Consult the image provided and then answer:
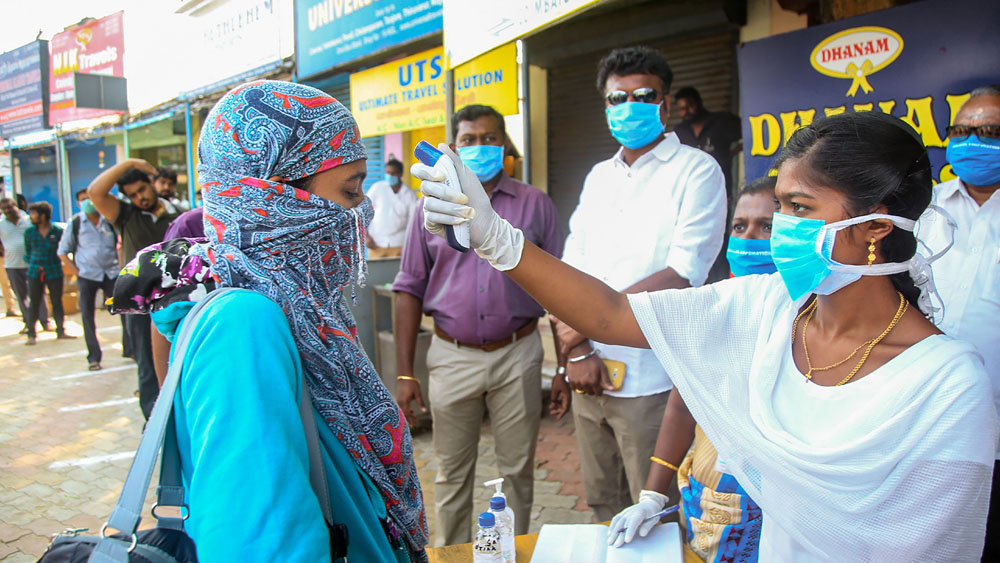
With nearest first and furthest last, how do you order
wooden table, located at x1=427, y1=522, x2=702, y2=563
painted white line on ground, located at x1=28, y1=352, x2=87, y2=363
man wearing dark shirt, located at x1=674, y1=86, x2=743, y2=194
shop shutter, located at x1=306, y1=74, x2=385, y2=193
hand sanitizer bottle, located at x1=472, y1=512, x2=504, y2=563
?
hand sanitizer bottle, located at x1=472, y1=512, x2=504, y2=563 → wooden table, located at x1=427, y1=522, x2=702, y2=563 → man wearing dark shirt, located at x1=674, y1=86, x2=743, y2=194 → painted white line on ground, located at x1=28, y1=352, x2=87, y2=363 → shop shutter, located at x1=306, y1=74, x2=385, y2=193

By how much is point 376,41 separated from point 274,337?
21.2 feet

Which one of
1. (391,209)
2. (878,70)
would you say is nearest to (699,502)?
(878,70)

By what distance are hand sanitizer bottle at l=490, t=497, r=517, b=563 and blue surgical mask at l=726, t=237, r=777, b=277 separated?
1.13m

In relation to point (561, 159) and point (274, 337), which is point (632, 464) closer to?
point (274, 337)

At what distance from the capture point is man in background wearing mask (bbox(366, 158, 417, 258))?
8.45 meters

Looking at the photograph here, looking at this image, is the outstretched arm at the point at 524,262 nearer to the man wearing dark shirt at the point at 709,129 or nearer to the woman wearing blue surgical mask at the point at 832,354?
the woman wearing blue surgical mask at the point at 832,354

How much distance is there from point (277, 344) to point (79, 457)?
5031mm

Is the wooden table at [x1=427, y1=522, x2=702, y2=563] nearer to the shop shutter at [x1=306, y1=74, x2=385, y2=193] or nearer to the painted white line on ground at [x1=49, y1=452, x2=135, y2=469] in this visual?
the painted white line on ground at [x1=49, y1=452, x2=135, y2=469]

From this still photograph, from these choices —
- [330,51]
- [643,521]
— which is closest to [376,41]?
[330,51]

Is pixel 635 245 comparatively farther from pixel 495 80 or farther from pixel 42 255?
pixel 42 255

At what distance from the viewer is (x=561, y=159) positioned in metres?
7.27

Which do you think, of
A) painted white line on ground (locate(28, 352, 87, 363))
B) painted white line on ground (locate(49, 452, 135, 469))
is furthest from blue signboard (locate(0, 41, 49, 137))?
painted white line on ground (locate(49, 452, 135, 469))

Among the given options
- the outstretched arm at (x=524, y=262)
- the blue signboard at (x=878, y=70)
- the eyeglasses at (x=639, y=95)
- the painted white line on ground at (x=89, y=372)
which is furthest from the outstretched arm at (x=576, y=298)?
the painted white line on ground at (x=89, y=372)

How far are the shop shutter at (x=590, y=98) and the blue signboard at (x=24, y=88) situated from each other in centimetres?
1573
